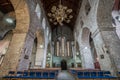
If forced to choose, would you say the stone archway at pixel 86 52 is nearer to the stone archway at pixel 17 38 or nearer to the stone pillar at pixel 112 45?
the stone pillar at pixel 112 45

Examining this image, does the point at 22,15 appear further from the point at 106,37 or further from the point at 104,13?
the point at 106,37

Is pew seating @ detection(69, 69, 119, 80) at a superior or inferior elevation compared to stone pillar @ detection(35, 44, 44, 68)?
inferior

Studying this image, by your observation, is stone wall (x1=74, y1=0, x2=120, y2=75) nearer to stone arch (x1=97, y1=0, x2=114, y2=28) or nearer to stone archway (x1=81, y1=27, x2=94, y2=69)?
stone arch (x1=97, y1=0, x2=114, y2=28)

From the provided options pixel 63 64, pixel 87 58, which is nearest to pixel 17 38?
pixel 87 58

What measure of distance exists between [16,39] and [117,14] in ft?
39.4

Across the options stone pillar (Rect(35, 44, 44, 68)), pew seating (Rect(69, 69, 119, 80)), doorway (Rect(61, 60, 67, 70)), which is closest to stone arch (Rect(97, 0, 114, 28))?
pew seating (Rect(69, 69, 119, 80))

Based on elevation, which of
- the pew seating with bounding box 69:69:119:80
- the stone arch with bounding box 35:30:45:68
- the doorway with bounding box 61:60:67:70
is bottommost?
the pew seating with bounding box 69:69:119:80

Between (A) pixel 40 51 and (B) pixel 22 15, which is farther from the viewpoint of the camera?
(A) pixel 40 51

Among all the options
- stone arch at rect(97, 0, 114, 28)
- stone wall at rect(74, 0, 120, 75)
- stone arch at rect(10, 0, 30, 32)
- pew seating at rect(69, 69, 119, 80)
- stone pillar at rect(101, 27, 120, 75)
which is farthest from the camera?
stone arch at rect(10, 0, 30, 32)

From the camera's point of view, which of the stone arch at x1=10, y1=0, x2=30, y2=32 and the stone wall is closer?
the stone wall

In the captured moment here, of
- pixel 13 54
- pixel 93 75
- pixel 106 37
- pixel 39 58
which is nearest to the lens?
pixel 93 75

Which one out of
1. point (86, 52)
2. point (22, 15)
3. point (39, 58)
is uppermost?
point (22, 15)

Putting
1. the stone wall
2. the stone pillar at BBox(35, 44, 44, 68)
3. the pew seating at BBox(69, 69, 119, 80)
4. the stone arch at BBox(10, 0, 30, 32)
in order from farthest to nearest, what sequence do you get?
the stone pillar at BBox(35, 44, 44, 68) < the stone arch at BBox(10, 0, 30, 32) < the stone wall < the pew seating at BBox(69, 69, 119, 80)

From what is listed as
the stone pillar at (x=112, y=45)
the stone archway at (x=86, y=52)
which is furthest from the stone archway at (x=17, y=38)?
the stone archway at (x=86, y=52)
